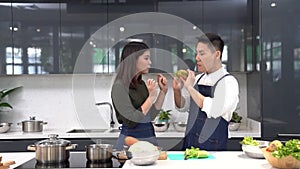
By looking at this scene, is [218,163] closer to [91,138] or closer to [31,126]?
[91,138]

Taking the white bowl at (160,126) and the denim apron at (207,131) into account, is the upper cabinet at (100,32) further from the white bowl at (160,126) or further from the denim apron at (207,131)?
the denim apron at (207,131)

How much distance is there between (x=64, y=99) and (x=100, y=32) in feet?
2.99

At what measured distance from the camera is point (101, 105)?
4047 millimetres

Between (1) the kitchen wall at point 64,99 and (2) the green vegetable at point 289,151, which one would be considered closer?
(2) the green vegetable at point 289,151

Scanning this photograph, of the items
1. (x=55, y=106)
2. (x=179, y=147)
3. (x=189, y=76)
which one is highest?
(x=189, y=76)

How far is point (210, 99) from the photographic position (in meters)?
2.52

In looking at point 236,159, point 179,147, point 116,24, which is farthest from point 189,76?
point 116,24

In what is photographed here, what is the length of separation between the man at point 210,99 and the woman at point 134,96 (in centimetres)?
28

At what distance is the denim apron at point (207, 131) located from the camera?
2.67m

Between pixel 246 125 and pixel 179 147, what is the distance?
2.90ft

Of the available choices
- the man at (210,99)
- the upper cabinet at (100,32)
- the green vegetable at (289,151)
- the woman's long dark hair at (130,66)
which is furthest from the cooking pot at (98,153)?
the upper cabinet at (100,32)

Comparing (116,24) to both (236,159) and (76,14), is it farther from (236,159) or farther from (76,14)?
(236,159)

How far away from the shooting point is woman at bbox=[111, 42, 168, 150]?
2.48 metres

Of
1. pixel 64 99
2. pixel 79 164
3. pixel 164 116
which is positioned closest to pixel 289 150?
pixel 79 164
